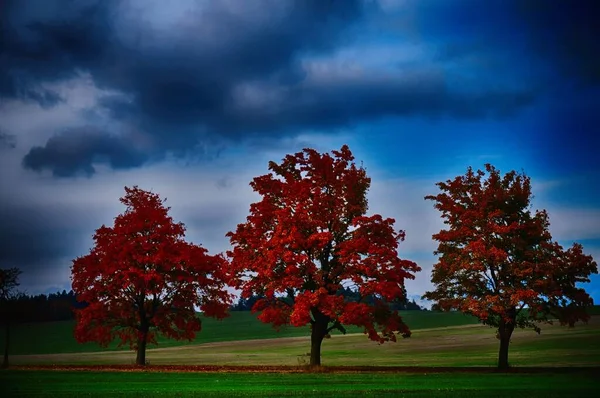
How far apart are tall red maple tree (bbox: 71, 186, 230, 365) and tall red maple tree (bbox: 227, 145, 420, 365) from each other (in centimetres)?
634

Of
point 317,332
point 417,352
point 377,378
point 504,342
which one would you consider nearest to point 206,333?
point 417,352

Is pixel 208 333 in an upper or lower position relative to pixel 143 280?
lower

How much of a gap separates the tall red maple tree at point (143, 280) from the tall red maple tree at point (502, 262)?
60.7 feet

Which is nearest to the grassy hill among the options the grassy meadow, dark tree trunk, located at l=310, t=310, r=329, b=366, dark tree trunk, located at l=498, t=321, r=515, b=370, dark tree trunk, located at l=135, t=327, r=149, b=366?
the grassy meadow

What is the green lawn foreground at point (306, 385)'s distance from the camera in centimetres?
3061

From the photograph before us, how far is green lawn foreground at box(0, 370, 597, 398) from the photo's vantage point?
3061cm

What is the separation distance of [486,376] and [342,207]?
644 inches

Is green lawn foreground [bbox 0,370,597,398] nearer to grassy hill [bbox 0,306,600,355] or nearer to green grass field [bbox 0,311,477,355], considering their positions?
grassy hill [bbox 0,306,600,355]

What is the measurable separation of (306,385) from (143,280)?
24.8m

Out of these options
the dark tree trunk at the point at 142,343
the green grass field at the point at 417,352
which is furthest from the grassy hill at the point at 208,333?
the dark tree trunk at the point at 142,343

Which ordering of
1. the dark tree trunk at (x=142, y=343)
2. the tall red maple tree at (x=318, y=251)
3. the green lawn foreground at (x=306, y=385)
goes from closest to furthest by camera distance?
the green lawn foreground at (x=306, y=385)
the tall red maple tree at (x=318, y=251)
the dark tree trunk at (x=142, y=343)

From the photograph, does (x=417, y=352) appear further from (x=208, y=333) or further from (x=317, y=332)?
(x=208, y=333)

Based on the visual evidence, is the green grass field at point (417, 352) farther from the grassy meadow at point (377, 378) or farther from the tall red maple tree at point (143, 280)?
the tall red maple tree at point (143, 280)

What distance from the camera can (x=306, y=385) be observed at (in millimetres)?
35688
